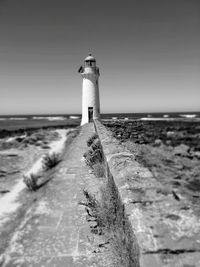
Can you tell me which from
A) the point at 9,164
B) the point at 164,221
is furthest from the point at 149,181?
the point at 9,164

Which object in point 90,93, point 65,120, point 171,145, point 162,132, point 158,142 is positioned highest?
point 90,93

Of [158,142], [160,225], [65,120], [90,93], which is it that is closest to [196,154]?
[158,142]

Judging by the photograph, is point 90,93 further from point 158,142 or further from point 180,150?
point 158,142

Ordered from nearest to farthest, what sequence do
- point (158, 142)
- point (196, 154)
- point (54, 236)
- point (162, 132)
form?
point (54, 236), point (158, 142), point (162, 132), point (196, 154)

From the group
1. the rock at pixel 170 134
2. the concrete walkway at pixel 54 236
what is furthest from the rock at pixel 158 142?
the concrete walkway at pixel 54 236

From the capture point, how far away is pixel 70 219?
9.77ft

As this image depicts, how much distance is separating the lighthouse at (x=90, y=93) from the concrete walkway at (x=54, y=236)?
18020 millimetres

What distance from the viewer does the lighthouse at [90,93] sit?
2164 centimetres

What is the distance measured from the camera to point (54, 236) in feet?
8.61

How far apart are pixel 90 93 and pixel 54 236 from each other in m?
20.0

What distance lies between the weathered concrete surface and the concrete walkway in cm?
91

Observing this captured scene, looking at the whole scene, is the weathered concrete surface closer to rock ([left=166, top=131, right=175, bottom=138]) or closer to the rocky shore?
the rocky shore

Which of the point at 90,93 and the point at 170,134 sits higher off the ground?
the point at 90,93

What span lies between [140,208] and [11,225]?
17.5 ft
